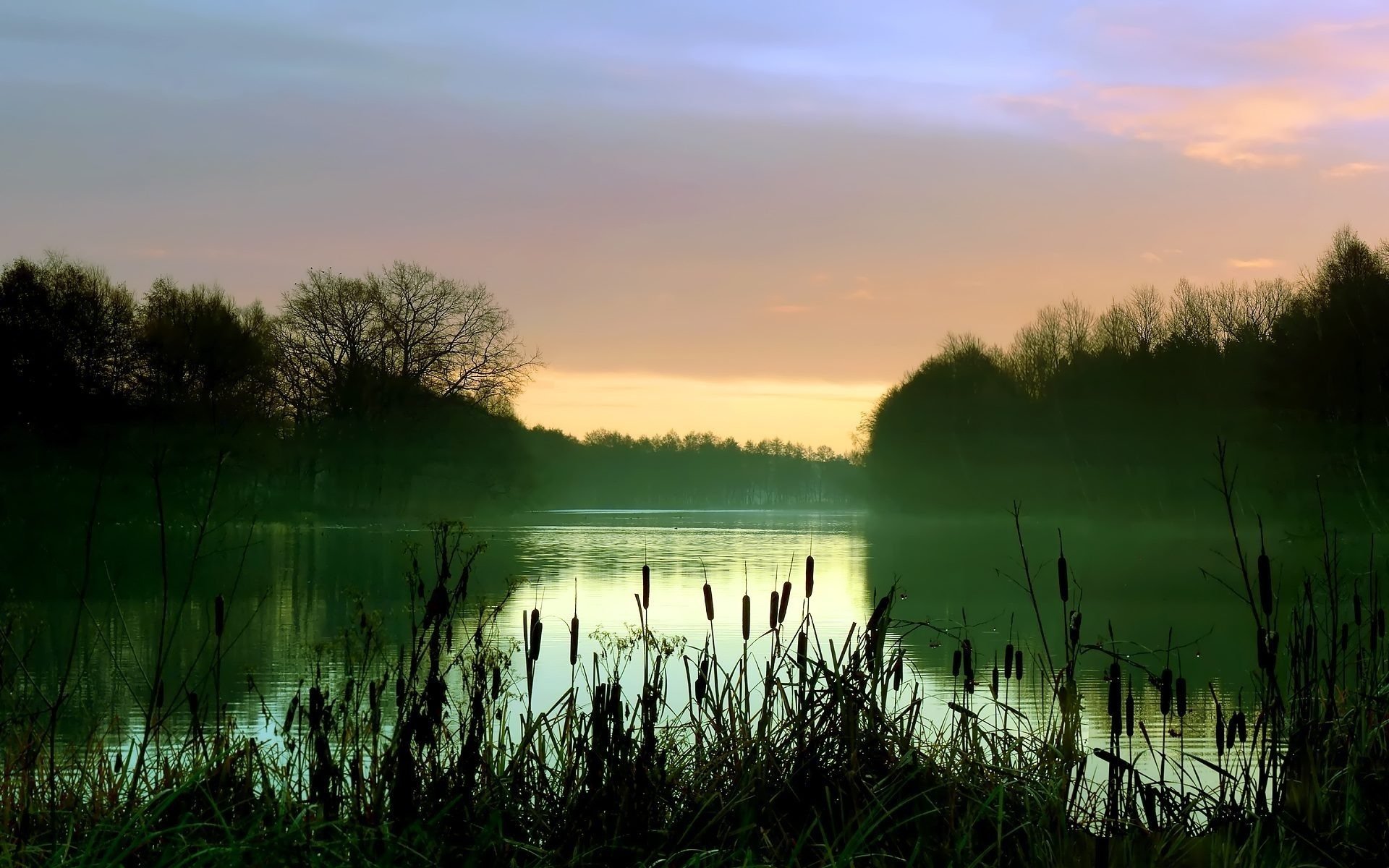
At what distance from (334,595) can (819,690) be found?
1768 cm

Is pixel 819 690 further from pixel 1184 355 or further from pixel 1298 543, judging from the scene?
pixel 1184 355

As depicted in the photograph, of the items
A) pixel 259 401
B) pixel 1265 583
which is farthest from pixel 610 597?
pixel 259 401

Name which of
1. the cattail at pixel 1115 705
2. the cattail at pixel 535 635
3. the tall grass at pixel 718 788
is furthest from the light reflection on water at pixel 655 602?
the cattail at pixel 535 635

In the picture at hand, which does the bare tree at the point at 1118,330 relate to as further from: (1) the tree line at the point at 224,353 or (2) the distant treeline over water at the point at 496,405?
(1) the tree line at the point at 224,353

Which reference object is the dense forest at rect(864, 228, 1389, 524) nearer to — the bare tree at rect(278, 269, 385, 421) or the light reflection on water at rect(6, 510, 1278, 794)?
the light reflection on water at rect(6, 510, 1278, 794)

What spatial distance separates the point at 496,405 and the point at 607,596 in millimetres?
27890

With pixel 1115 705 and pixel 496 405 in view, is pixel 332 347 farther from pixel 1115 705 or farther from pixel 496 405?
pixel 1115 705

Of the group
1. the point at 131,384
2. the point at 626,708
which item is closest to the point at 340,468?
the point at 131,384

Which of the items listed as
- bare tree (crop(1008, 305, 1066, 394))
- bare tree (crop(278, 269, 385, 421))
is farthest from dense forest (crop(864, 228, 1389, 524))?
bare tree (crop(278, 269, 385, 421))

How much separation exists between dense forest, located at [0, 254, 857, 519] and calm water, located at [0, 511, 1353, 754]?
2.00m

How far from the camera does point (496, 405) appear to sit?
4556cm

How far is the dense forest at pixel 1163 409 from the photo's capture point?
29.8 meters

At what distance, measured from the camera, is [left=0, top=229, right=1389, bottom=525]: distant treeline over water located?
1209 inches

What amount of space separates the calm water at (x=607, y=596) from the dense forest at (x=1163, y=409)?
2.63m
